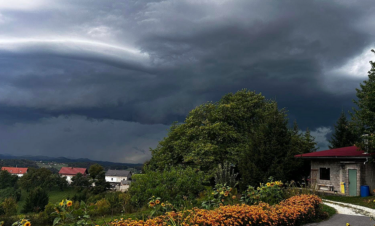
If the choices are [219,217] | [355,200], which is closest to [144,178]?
[219,217]

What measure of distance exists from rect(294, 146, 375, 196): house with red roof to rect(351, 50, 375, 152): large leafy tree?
1434 millimetres

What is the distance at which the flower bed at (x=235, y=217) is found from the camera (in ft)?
21.1

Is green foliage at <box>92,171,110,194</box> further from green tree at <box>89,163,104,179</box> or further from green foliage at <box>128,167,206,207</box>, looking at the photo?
green foliage at <box>128,167,206,207</box>

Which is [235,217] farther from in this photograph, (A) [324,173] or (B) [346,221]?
(A) [324,173]

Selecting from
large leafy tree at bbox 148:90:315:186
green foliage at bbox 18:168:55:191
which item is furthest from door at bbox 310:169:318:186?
green foliage at bbox 18:168:55:191

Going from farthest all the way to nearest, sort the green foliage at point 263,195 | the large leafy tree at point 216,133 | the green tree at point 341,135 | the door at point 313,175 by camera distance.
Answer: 1. the green tree at point 341,135
2. the large leafy tree at point 216,133
3. the door at point 313,175
4. the green foliage at point 263,195

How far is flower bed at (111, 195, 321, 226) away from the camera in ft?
21.1

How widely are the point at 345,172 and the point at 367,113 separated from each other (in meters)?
4.92

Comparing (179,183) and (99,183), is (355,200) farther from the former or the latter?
(99,183)

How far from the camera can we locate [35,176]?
68812 millimetres

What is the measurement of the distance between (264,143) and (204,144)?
27.6 feet

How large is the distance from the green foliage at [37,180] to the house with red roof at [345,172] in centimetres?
6103

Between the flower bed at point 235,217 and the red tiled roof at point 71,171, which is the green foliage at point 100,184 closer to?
the red tiled roof at point 71,171

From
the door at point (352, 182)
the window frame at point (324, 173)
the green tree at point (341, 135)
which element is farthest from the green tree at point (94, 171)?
the door at point (352, 182)
